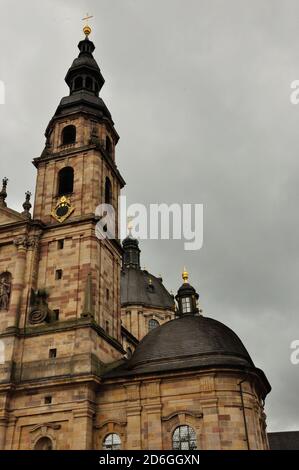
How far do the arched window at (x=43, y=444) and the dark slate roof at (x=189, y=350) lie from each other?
16.4 feet

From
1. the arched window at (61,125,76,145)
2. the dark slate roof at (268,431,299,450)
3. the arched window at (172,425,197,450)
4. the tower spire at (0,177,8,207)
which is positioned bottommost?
the arched window at (172,425,197,450)

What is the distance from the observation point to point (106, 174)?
40812 mm

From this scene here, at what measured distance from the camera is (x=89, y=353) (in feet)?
101

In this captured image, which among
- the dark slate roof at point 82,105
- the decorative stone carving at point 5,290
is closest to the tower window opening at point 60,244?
the decorative stone carving at point 5,290

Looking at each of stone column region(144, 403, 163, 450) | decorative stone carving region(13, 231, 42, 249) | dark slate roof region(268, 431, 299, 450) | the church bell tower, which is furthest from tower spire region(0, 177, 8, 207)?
dark slate roof region(268, 431, 299, 450)

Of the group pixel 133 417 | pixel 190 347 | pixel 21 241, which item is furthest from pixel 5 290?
pixel 190 347

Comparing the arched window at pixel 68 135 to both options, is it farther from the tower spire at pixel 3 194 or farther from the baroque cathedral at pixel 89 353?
the tower spire at pixel 3 194

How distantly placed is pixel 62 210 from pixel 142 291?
106 feet

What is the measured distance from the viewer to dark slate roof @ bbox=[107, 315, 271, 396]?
29875 millimetres

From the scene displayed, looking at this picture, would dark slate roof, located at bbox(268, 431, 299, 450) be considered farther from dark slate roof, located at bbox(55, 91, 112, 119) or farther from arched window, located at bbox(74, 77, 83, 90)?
arched window, located at bbox(74, 77, 83, 90)

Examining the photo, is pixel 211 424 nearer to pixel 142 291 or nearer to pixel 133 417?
pixel 133 417

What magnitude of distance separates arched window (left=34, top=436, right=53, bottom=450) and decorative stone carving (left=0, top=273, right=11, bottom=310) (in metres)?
8.84
